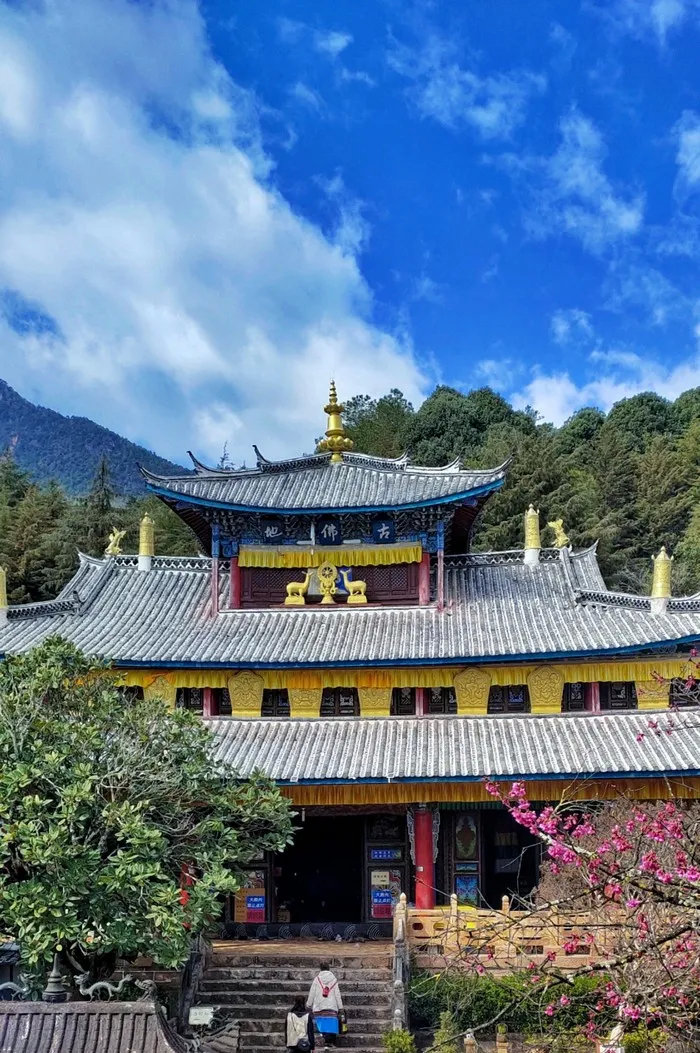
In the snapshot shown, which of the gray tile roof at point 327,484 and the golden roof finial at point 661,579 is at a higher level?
the gray tile roof at point 327,484

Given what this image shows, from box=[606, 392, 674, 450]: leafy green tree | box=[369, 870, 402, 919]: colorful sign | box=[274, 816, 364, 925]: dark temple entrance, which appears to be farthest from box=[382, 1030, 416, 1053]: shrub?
box=[606, 392, 674, 450]: leafy green tree

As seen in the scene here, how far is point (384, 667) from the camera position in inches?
795

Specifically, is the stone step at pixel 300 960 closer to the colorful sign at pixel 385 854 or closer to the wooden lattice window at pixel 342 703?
the colorful sign at pixel 385 854

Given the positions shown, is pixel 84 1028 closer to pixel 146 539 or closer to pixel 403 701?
pixel 403 701

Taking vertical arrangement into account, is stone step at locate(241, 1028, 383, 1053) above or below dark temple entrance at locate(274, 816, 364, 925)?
below

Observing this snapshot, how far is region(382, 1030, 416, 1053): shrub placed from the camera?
13672 mm

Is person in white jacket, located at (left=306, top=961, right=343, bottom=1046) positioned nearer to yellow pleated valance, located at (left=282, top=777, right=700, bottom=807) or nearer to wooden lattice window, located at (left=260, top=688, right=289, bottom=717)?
yellow pleated valance, located at (left=282, top=777, right=700, bottom=807)

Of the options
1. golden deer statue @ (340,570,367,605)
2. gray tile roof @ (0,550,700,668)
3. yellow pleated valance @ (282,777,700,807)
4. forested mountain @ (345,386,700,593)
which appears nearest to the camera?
yellow pleated valance @ (282,777,700,807)

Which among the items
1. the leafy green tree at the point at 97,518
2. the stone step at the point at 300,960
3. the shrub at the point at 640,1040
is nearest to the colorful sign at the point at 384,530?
the stone step at the point at 300,960

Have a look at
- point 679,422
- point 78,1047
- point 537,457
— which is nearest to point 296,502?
point 78,1047

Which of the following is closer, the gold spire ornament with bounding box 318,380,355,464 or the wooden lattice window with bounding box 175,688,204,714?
the wooden lattice window with bounding box 175,688,204,714

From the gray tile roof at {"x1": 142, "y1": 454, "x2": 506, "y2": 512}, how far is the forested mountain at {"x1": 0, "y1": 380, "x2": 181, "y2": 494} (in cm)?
12253

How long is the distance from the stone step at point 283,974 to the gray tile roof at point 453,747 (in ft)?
10.3

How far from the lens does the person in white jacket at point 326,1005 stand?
1446 cm
